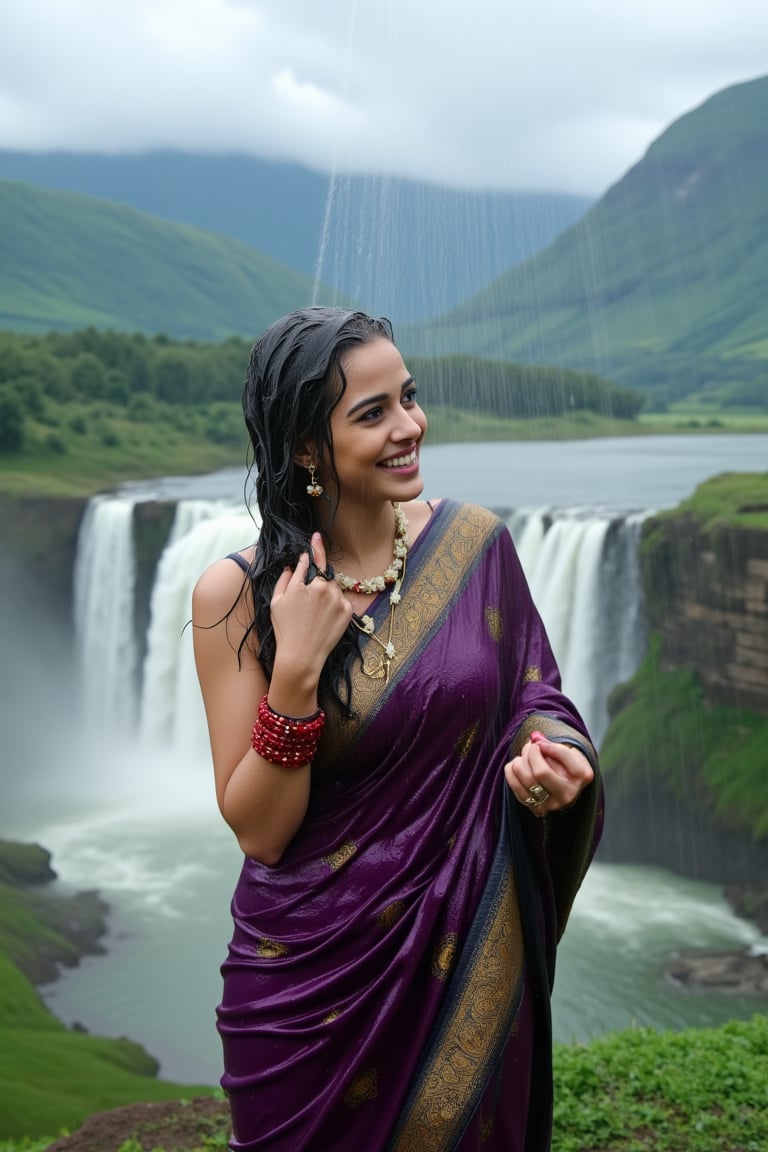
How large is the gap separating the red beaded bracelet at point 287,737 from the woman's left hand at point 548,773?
306 millimetres

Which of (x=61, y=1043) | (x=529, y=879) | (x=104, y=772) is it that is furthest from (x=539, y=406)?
(x=529, y=879)

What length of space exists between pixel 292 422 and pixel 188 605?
51.8ft

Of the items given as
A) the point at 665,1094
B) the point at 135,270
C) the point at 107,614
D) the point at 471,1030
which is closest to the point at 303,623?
the point at 471,1030

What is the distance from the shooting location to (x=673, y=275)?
31.4 metres

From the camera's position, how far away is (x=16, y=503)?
2141cm

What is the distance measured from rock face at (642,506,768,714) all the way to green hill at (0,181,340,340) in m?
24.5

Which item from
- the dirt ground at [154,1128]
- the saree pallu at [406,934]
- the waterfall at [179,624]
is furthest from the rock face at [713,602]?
the saree pallu at [406,934]

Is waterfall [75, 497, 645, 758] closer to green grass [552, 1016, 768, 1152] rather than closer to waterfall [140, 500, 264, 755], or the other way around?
waterfall [140, 500, 264, 755]

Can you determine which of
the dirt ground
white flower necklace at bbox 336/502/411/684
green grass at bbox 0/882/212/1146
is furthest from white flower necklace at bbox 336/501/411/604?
green grass at bbox 0/882/212/1146

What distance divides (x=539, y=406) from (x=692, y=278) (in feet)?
25.0

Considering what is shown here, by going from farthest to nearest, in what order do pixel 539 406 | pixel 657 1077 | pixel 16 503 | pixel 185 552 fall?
pixel 539 406 → pixel 16 503 → pixel 185 552 → pixel 657 1077

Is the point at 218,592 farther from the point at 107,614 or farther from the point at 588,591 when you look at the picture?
the point at 107,614

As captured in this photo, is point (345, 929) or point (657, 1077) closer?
point (345, 929)

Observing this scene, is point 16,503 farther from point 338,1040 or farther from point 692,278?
point 338,1040
